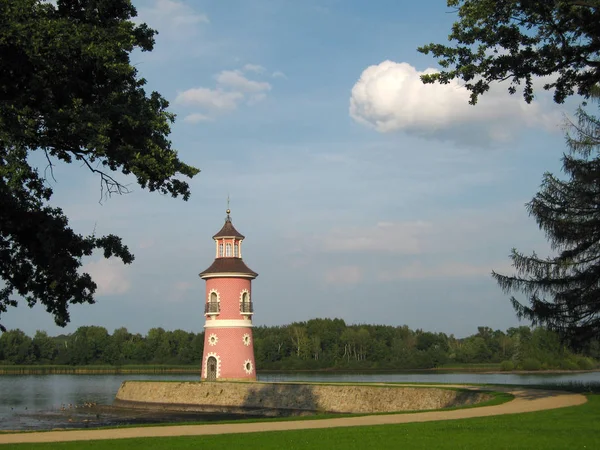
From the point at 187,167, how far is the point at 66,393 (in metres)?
43.1

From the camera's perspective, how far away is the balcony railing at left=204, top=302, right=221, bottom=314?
114 ft

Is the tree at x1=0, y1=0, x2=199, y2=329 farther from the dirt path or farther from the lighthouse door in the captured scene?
the lighthouse door

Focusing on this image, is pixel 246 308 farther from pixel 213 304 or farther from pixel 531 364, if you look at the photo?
pixel 531 364

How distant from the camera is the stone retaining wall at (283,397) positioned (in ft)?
80.0

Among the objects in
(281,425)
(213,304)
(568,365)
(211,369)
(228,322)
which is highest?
(213,304)

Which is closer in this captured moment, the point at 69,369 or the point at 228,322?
the point at 228,322

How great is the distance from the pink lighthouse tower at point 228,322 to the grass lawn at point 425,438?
2122 cm

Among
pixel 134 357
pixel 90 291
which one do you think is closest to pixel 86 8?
pixel 90 291

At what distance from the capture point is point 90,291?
1524cm

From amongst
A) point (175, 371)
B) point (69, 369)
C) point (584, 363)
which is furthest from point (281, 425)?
point (69, 369)

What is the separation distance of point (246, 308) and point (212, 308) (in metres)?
1.68

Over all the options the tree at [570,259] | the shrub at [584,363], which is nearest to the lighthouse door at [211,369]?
the tree at [570,259]

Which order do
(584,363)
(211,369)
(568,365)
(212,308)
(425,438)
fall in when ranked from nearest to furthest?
1. (425,438)
2. (211,369)
3. (212,308)
4. (568,365)
5. (584,363)

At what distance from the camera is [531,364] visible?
64562 millimetres
